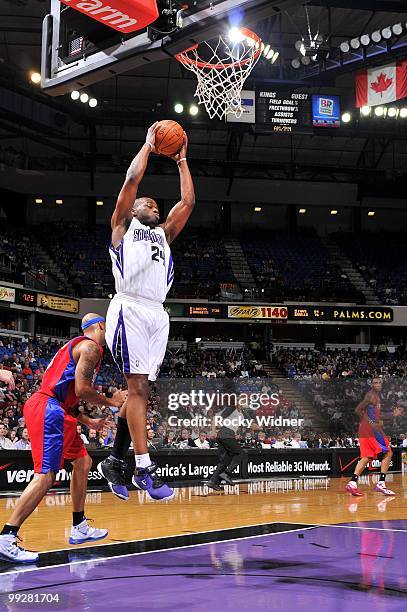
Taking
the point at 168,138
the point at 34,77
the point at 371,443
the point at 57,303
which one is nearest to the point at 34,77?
the point at 34,77

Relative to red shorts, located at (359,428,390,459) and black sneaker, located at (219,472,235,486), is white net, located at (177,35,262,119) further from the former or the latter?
Result: black sneaker, located at (219,472,235,486)

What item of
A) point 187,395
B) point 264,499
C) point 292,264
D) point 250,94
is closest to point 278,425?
point 187,395

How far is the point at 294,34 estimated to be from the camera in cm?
2291

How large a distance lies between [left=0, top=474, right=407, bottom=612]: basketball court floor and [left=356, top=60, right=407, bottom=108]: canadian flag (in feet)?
35.9

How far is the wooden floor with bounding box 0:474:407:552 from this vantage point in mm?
8125

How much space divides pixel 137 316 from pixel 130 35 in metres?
2.67

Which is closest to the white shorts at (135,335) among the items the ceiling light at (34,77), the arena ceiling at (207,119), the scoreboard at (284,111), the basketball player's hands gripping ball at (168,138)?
the basketball player's hands gripping ball at (168,138)

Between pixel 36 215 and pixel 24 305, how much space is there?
818 cm

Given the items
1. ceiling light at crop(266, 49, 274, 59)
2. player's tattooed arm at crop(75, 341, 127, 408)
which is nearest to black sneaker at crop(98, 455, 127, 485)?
player's tattooed arm at crop(75, 341, 127, 408)

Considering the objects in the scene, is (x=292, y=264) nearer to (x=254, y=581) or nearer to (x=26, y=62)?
(x=26, y=62)

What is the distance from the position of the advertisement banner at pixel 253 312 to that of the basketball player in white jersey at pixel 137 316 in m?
26.5

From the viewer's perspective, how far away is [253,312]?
1247 inches

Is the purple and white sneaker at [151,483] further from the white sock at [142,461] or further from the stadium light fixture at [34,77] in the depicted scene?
the stadium light fixture at [34,77]

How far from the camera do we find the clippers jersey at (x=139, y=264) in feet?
16.3
